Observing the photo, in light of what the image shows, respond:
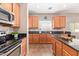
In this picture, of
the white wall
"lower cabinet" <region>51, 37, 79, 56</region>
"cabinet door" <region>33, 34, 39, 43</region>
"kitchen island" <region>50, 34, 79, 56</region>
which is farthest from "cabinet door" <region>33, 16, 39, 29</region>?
"kitchen island" <region>50, 34, 79, 56</region>

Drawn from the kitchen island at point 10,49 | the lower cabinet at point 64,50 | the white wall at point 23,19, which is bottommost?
the lower cabinet at point 64,50

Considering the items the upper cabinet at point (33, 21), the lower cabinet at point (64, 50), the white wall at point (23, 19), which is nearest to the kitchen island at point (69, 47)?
the lower cabinet at point (64, 50)

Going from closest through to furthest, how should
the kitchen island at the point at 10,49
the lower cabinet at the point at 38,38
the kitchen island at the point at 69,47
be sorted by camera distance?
1. the kitchen island at the point at 10,49
2. the kitchen island at the point at 69,47
3. the lower cabinet at the point at 38,38

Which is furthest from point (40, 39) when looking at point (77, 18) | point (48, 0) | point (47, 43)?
point (48, 0)

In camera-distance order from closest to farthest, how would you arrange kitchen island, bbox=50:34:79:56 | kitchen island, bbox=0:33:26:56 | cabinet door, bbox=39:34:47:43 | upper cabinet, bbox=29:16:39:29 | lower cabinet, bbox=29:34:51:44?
kitchen island, bbox=0:33:26:56
kitchen island, bbox=50:34:79:56
upper cabinet, bbox=29:16:39:29
lower cabinet, bbox=29:34:51:44
cabinet door, bbox=39:34:47:43

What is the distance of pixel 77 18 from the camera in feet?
36.2

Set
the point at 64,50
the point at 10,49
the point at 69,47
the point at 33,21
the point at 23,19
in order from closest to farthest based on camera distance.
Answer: the point at 10,49, the point at 69,47, the point at 64,50, the point at 23,19, the point at 33,21

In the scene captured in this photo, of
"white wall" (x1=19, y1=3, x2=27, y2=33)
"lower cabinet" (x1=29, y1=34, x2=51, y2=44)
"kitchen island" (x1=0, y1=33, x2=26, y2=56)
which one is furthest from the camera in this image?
"lower cabinet" (x1=29, y1=34, x2=51, y2=44)

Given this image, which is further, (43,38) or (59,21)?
(43,38)

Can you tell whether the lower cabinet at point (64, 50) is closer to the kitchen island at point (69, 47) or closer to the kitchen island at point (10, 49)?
the kitchen island at point (69, 47)

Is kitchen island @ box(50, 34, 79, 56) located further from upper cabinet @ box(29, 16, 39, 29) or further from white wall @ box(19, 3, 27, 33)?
upper cabinet @ box(29, 16, 39, 29)

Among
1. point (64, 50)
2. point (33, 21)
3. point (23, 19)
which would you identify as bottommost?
point (64, 50)

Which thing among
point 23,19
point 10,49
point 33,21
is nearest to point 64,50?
point 10,49

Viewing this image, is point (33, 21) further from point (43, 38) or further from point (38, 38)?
point (43, 38)
